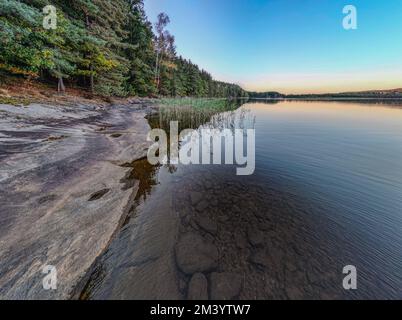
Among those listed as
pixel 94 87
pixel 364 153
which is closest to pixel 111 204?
pixel 364 153

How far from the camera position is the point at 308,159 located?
24.7ft

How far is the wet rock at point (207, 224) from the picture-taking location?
11.6ft

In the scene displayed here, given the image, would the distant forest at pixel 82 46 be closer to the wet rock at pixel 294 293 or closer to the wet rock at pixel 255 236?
the wet rock at pixel 255 236

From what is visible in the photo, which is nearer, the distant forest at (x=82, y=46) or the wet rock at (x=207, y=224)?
the wet rock at (x=207, y=224)

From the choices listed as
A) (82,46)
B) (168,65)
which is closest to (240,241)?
(82,46)

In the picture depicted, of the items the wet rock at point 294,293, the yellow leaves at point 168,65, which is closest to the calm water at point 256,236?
the wet rock at point 294,293

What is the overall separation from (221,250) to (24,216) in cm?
341

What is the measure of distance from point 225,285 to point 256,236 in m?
1.20

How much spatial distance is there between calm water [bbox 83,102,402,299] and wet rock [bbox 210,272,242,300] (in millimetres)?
13

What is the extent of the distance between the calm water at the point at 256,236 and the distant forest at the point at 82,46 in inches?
429

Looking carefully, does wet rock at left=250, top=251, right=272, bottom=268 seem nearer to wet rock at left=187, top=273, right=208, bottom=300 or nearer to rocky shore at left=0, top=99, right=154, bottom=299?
wet rock at left=187, top=273, right=208, bottom=300

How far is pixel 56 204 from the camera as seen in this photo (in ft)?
11.2

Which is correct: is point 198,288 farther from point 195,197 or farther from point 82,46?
point 82,46

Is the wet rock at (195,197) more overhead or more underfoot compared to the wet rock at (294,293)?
more overhead
